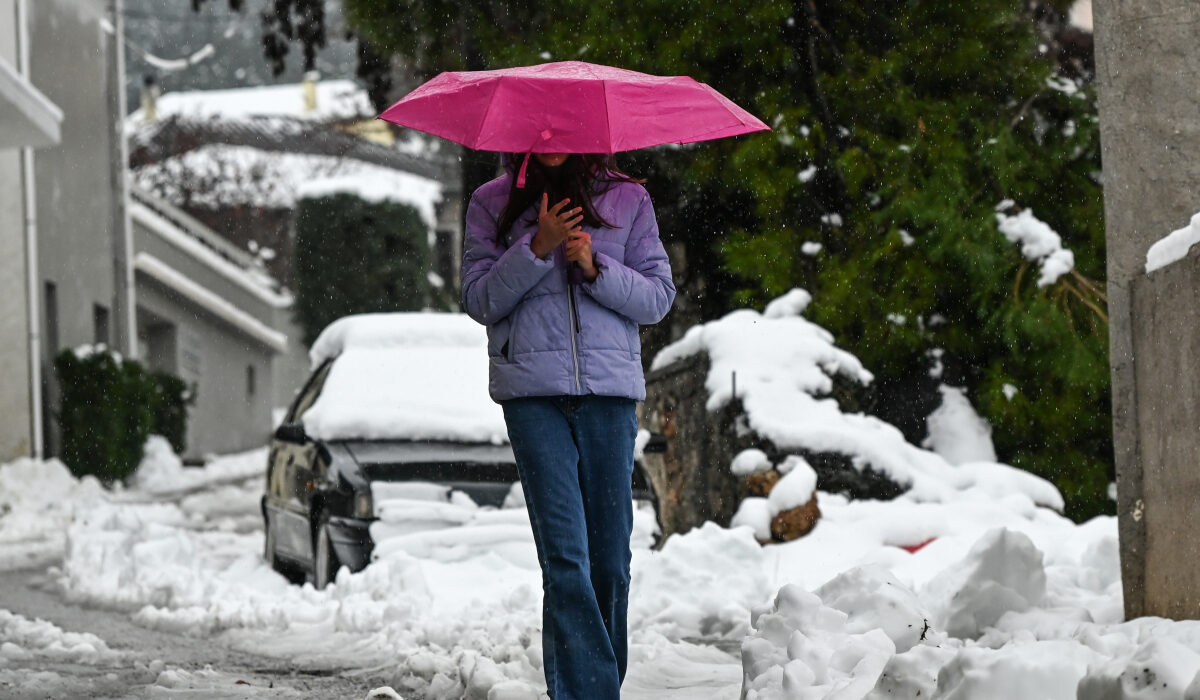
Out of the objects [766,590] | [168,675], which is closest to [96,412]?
[766,590]

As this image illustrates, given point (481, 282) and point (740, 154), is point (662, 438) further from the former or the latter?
point (481, 282)

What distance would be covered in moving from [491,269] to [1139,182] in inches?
106

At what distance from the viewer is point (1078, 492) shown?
10875 millimetres

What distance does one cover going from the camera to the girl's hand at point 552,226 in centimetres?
412

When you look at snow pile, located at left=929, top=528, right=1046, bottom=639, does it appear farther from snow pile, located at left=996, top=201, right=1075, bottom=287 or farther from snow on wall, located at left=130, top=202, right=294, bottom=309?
snow on wall, located at left=130, top=202, right=294, bottom=309

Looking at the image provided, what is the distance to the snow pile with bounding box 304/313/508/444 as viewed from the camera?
8.50m

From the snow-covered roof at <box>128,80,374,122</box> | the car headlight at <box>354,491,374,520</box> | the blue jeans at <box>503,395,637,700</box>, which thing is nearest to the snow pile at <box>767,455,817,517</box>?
the car headlight at <box>354,491,374,520</box>

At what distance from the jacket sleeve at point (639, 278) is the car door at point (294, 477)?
14.1 feet

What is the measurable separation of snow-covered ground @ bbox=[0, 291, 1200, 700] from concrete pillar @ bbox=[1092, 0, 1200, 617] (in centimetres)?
42

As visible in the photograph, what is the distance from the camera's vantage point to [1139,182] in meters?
5.78

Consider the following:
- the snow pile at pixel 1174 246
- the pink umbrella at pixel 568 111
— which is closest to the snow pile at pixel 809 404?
the snow pile at pixel 1174 246

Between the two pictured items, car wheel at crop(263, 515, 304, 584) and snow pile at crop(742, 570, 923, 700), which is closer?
snow pile at crop(742, 570, 923, 700)

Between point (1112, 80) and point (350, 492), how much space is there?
4.02m

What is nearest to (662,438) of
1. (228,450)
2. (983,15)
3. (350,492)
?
(350,492)
